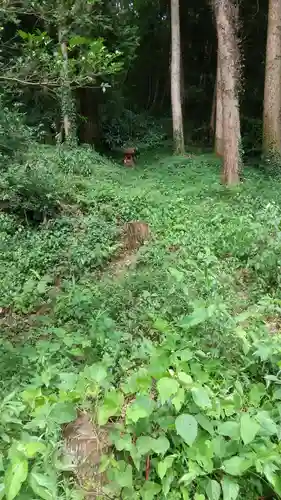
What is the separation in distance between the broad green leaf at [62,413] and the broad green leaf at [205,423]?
629mm

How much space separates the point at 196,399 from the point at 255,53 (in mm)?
16938

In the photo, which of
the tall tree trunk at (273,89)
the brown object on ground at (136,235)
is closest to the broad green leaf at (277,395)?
the brown object on ground at (136,235)

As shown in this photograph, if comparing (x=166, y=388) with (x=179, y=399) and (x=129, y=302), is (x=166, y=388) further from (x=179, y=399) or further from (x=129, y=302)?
(x=129, y=302)

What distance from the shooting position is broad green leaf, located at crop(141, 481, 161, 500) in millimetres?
2068

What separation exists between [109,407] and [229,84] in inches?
298

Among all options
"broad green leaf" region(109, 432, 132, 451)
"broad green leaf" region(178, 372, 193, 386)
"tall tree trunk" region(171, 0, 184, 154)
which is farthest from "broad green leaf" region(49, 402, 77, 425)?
"tall tree trunk" region(171, 0, 184, 154)

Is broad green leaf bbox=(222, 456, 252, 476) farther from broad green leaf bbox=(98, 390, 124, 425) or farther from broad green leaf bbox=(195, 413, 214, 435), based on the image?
broad green leaf bbox=(98, 390, 124, 425)

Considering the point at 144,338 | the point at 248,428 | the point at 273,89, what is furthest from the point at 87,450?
the point at 273,89

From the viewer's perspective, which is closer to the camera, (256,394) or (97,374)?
→ (97,374)

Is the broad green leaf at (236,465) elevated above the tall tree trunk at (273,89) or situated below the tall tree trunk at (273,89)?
below

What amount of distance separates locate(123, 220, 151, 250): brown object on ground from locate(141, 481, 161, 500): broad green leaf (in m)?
4.15

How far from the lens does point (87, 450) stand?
2.28 meters

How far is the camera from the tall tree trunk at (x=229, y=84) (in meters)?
8.20

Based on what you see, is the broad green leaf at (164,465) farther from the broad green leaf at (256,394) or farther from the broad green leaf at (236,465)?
the broad green leaf at (256,394)
